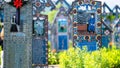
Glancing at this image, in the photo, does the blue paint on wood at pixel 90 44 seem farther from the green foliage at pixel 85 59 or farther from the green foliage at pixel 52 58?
the green foliage at pixel 85 59

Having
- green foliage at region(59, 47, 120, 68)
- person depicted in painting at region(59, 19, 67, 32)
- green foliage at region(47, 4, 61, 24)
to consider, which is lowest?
green foliage at region(59, 47, 120, 68)

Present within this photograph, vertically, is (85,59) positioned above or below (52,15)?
below

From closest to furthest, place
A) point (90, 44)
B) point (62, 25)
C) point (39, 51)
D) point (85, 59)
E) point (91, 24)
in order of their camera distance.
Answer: point (85, 59) < point (90, 44) < point (39, 51) < point (91, 24) < point (62, 25)

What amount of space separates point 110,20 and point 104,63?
50.6 feet

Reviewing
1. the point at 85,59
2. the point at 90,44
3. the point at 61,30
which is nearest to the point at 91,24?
the point at 90,44

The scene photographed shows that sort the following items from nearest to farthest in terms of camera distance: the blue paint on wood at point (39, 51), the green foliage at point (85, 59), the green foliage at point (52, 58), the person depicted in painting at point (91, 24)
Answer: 1. the green foliage at point (85, 59)
2. the blue paint on wood at point (39, 51)
3. the person depicted in painting at point (91, 24)
4. the green foliage at point (52, 58)

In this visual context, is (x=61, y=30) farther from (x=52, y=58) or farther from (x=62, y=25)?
(x=52, y=58)

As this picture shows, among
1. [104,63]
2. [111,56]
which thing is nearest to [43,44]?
[111,56]

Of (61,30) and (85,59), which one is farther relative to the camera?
(61,30)

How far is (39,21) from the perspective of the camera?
18.0 metres

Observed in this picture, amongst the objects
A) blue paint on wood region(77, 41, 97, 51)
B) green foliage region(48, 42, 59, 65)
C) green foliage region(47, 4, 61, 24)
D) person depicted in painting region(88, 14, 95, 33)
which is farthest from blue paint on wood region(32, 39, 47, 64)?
green foliage region(47, 4, 61, 24)

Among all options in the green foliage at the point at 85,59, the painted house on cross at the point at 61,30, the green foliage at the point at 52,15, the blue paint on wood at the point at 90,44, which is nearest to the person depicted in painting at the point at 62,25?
the painted house on cross at the point at 61,30

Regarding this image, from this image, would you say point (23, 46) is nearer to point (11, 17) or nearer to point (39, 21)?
point (11, 17)

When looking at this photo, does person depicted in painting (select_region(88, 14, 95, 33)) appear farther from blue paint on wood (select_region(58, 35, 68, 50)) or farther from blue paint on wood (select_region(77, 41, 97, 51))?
blue paint on wood (select_region(58, 35, 68, 50))
